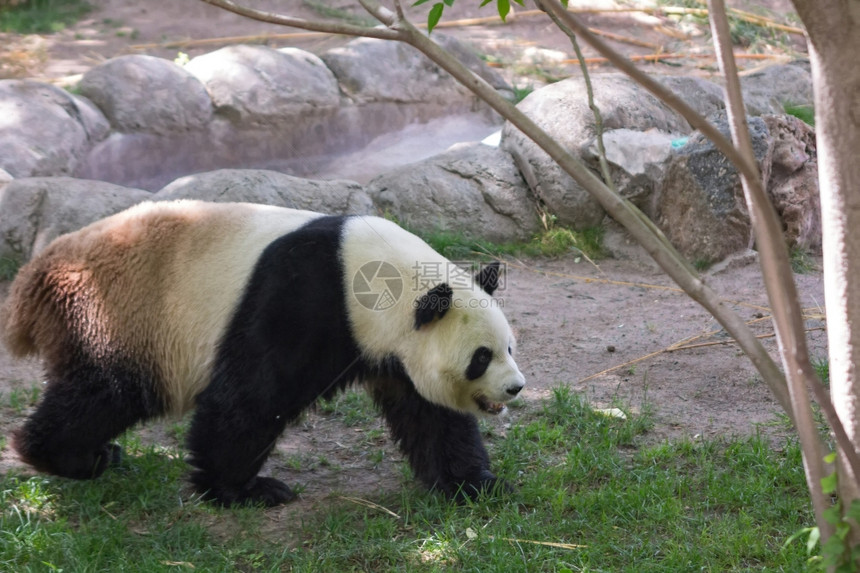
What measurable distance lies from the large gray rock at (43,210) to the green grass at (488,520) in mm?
2542

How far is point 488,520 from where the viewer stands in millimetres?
3992

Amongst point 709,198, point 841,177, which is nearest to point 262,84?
point 709,198

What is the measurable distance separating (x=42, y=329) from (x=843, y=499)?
3463 millimetres

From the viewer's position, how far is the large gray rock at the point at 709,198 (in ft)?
24.4

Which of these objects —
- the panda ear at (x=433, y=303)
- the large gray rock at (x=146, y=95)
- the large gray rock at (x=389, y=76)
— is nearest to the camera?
the panda ear at (x=433, y=303)

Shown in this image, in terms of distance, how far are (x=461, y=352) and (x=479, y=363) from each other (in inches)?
4.2

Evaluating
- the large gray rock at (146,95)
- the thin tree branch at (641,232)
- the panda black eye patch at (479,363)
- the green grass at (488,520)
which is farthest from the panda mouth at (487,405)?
the large gray rock at (146,95)

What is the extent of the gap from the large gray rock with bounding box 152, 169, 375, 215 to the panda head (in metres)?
3.31

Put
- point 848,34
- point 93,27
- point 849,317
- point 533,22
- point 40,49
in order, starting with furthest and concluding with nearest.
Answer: point 533,22, point 93,27, point 40,49, point 849,317, point 848,34

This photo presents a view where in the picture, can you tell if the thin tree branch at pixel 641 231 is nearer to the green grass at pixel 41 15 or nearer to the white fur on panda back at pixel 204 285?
the white fur on panda back at pixel 204 285

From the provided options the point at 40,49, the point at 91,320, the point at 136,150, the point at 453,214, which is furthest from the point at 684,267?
the point at 40,49

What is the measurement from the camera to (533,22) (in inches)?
576

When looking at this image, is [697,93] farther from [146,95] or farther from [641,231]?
[641,231]

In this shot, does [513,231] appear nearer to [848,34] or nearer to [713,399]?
[713,399]
